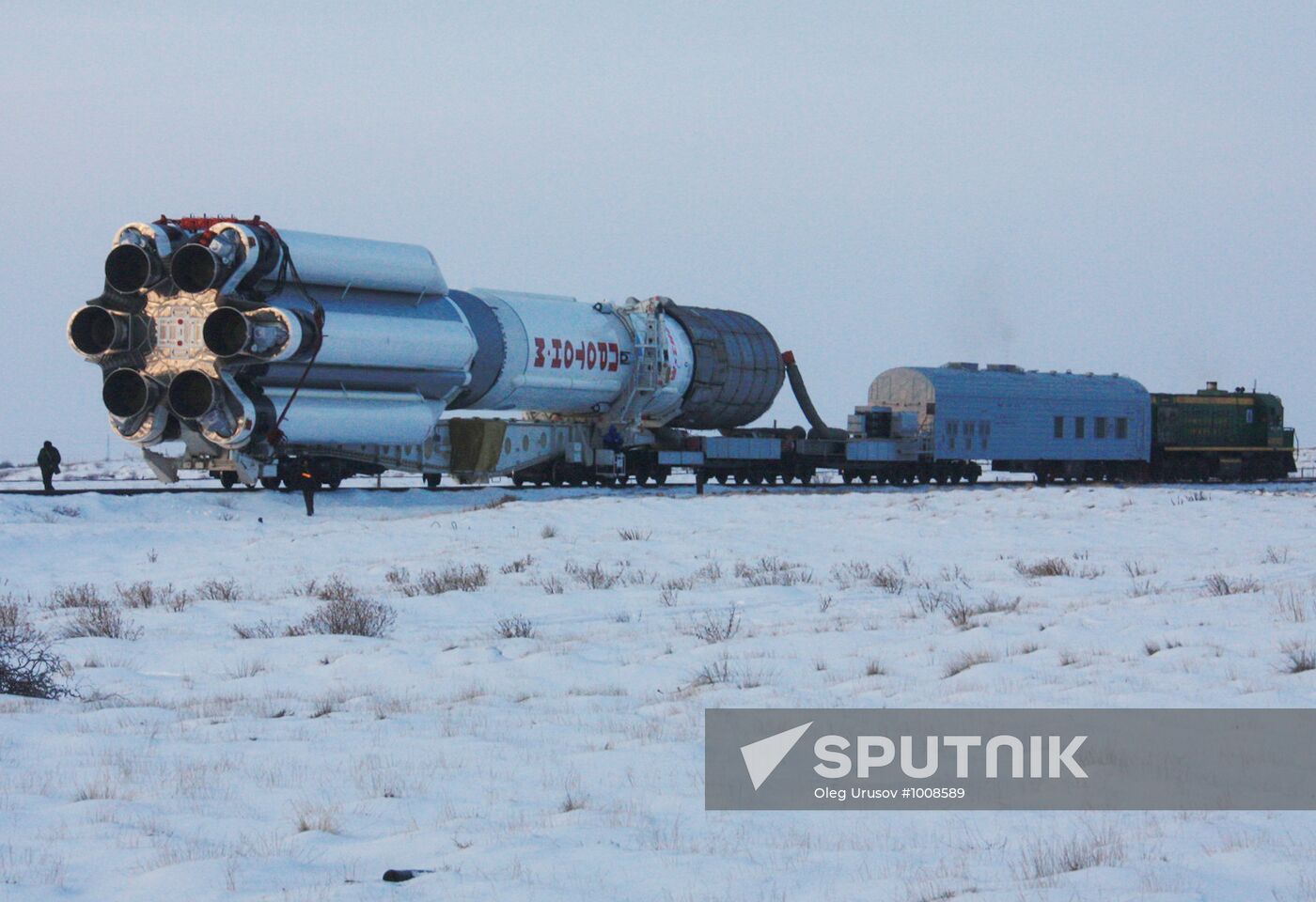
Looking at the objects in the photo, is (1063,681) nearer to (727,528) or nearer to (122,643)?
(122,643)

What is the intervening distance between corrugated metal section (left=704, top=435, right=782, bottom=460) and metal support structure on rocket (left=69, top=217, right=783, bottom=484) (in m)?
5.61

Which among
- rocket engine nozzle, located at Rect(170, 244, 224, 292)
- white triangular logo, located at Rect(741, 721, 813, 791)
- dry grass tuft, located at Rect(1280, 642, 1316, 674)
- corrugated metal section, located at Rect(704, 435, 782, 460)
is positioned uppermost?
rocket engine nozzle, located at Rect(170, 244, 224, 292)

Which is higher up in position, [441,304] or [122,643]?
[441,304]

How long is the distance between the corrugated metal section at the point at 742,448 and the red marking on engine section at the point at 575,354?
489cm

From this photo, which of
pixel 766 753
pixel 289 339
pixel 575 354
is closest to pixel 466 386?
pixel 575 354

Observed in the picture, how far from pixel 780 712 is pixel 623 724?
1.00 m

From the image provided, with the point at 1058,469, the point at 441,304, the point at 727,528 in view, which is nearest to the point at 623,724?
the point at 727,528

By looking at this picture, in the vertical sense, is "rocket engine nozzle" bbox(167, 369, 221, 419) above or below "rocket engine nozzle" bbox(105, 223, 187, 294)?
below

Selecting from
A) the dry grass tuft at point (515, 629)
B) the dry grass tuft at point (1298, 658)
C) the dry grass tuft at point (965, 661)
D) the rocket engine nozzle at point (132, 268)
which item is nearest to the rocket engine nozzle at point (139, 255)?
the rocket engine nozzle at point (132, 268)

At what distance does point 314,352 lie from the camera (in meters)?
28.8

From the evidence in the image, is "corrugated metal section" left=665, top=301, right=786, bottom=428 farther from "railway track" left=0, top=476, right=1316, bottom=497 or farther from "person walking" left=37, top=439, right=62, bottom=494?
"person walking" left=37, top=439, right=62, bottom=494

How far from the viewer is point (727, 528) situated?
2269 cm

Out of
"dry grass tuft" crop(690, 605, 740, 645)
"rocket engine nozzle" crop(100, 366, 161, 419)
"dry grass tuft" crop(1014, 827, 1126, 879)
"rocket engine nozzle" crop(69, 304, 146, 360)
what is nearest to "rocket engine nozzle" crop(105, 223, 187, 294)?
"rocket engine nozzle" crop(69, 304, 146, 360)

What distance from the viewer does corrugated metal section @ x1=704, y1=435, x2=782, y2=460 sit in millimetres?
40875
